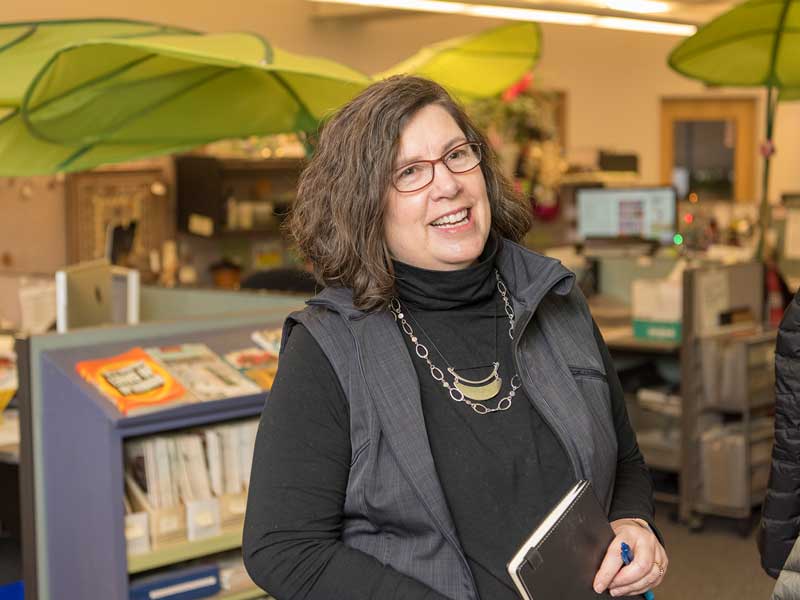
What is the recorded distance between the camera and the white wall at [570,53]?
8.67m

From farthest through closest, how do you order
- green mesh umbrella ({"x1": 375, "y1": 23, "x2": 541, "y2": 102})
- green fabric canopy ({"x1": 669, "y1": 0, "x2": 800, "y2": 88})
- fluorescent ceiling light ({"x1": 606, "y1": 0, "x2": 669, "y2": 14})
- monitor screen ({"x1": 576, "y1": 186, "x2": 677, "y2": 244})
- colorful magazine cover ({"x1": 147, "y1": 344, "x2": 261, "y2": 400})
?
fluorescent ceiling light ({"x1": 606, "y1": 0, "x2": 669, "y2": 14}), monitor screen ({"x1": 576, "y1": 186, "x2": 677, "y2": 244}), green mesh umbrella ({"x1": 375, "y1": 23, "x2": 541, "y2": 102}), green fabric canopy ({"x1": 669, "y1": 0, "x2": 800, "y2": 88}), colorful magazine cover ({"x1": 147, "y1": 344, "x2": 261, "y2": 400})

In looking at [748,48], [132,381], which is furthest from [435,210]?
[748,48]

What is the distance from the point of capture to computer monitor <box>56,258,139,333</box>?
144 inches

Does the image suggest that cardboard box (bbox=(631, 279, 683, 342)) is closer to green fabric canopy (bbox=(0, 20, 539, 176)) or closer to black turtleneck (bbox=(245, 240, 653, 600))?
green fabric canopy (bbox=(0, 20, 539, 176))

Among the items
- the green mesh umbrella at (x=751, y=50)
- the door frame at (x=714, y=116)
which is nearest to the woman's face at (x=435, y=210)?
the green mesh umbrella at (x=751, y=50)

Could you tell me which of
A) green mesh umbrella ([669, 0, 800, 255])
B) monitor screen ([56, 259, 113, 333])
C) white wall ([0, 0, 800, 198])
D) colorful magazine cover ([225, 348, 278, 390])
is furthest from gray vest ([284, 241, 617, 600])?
white wall ([0, 0, 800, 198])

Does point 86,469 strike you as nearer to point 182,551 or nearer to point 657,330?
point 182,551

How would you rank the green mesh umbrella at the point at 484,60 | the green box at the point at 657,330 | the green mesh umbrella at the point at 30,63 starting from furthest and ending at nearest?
the green box at the point at 657,330
the green mesh umbrella at the point at 484,60
the green mesh umbrella at the point at 30,63

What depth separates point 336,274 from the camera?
5.72 ft

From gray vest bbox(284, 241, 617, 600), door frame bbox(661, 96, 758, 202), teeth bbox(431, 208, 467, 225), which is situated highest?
door frame bbox(661, 96, 758, 202)

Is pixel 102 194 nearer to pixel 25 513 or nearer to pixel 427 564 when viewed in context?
pixel 25 513

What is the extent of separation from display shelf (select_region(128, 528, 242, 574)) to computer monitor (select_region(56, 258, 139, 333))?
32.5 inches

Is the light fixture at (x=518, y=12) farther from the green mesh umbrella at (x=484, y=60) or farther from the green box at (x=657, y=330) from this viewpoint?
the green box at (x=657, y=330)

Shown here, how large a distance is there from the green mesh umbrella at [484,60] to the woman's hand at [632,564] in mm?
3625
